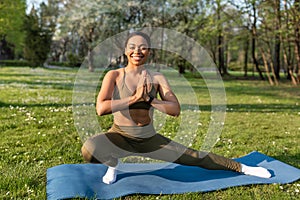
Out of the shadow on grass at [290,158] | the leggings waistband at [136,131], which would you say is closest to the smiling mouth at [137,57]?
the leggings waistband at [136,131]

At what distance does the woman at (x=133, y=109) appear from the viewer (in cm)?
417

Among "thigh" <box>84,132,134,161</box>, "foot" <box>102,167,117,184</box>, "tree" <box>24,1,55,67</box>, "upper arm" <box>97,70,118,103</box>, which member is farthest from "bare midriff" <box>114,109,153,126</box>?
"tree" <box>24,1,55,67</box>

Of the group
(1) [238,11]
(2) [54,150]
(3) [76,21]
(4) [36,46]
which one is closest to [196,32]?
(1) [238,11]

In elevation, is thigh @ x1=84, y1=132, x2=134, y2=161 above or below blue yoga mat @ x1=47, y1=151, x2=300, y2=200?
above

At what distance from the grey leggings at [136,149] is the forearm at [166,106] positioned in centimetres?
50

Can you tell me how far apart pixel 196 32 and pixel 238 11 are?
33.3 ft

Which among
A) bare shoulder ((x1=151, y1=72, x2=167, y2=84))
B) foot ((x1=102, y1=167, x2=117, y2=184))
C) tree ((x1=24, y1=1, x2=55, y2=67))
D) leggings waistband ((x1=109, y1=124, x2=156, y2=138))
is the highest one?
tree ((x1=24, y1=1, x2=55, y2=67))

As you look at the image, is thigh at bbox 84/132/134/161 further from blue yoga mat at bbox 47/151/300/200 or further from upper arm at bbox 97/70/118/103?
upper arm at bbox 97/70/118/103

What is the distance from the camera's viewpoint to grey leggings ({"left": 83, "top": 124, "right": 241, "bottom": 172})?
14.2 feet

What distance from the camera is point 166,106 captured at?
4148 mm

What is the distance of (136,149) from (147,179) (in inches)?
21.2

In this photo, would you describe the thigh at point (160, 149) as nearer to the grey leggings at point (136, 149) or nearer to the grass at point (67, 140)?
the grey leggings at point (136, 149)

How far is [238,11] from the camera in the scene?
26.1m

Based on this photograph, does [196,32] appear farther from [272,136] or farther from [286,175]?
[286,175]
